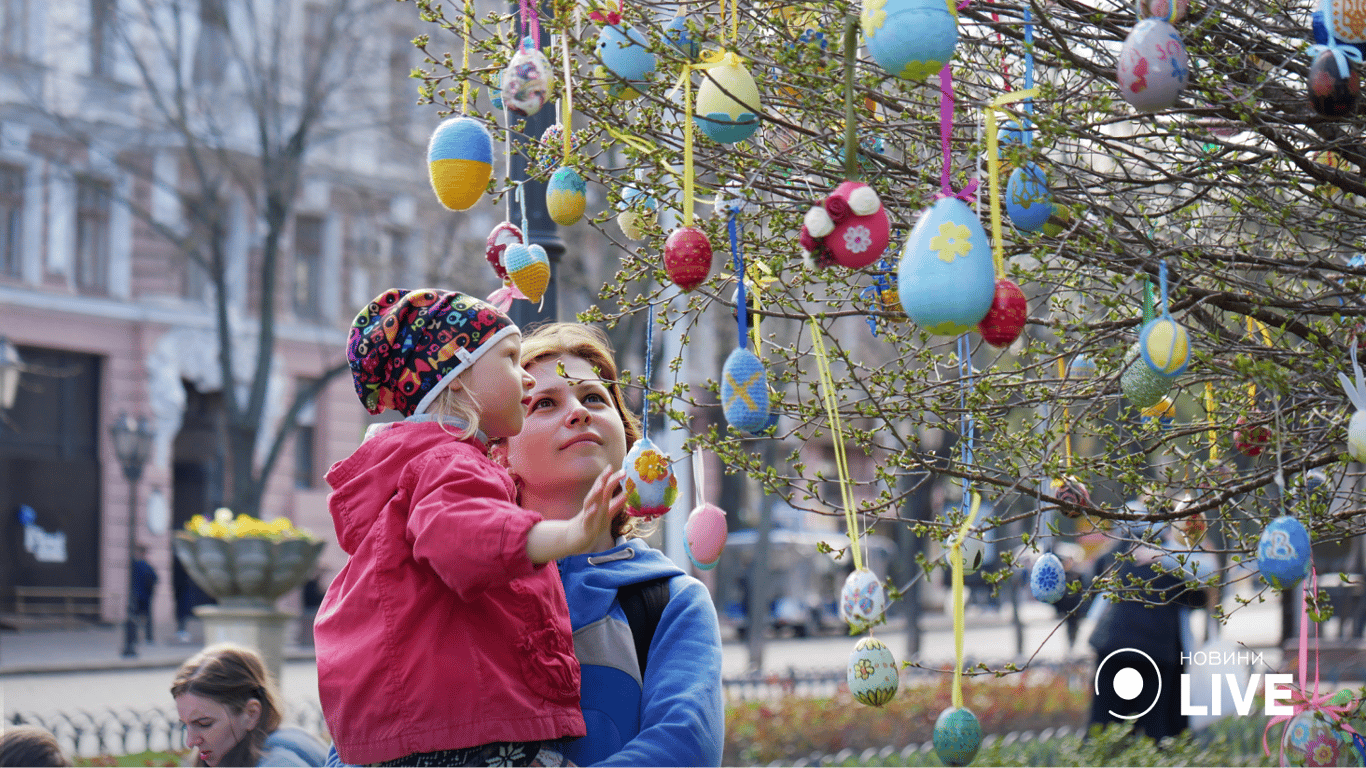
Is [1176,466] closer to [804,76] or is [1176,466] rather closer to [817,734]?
[804,76]

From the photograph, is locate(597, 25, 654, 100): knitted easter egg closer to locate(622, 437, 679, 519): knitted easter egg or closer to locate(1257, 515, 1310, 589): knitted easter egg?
locate(622, 437, 679, 519): knitted easter egg

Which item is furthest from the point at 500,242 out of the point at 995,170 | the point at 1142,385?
the point at 1142,385

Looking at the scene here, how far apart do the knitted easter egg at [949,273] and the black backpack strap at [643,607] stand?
876 millimetres

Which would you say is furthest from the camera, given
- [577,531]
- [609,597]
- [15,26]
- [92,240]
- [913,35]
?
[92,240]

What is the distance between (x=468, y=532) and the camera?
2006 mm

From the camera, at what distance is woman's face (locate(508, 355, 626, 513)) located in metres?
2.67

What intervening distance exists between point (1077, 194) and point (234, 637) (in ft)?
23.7

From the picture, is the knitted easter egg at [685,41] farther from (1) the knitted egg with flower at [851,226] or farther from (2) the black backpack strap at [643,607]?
(2) the black backpack strap at [643,607]

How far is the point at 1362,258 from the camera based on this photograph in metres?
3.55

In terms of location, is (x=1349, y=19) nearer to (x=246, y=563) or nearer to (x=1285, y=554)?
(x=1285, y=554)

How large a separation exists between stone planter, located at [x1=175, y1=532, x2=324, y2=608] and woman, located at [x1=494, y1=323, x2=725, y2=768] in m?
6.08

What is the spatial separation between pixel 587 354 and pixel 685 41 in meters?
0.69

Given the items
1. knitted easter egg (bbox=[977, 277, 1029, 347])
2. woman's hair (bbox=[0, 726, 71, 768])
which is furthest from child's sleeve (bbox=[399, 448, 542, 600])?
woman's hair (bbox=[0, 726, 71, 768])

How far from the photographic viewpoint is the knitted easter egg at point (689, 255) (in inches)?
91.0
